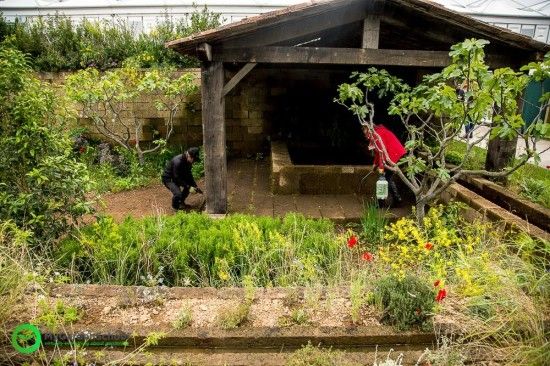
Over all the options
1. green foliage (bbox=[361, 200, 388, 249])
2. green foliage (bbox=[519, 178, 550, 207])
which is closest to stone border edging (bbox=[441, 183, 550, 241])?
green foliage (bbox=[519, 178, 550, 207])

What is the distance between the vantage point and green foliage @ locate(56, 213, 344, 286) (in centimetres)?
393

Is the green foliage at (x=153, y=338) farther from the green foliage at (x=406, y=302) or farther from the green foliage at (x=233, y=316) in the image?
the green foliage at (x=406, y=302)

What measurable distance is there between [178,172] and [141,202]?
4.36ft

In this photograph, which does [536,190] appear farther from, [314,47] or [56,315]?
[56,315]

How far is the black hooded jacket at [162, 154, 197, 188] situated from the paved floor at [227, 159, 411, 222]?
89 cm

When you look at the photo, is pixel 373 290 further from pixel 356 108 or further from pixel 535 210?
pixel 535 210

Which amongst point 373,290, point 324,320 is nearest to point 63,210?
point 324,320

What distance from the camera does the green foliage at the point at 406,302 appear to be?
3020mm

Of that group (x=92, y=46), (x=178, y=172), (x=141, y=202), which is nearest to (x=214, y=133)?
(x=178, y=172)

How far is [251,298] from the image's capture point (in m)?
3.27

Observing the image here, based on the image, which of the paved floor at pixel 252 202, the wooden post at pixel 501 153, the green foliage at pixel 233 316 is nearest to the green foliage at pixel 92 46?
the paved floor at pixel 252 202

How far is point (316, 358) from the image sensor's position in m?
2.68

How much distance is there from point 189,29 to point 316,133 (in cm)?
457

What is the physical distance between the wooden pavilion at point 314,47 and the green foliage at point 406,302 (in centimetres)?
336
